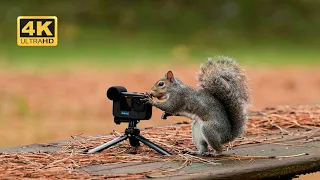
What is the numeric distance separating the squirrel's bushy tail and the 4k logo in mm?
1131

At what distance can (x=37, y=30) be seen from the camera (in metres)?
4.91

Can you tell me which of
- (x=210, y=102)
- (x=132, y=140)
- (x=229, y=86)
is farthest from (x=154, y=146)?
(x=229, y=86)

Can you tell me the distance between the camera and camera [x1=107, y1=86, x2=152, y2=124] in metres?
3.87

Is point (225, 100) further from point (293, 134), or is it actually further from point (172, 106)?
point (293, 134)

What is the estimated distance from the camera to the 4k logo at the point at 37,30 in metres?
4.78

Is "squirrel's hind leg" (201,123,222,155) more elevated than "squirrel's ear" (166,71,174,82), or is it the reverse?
"squirrel's ear" (166,71,174,82)

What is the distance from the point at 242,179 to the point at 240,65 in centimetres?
62

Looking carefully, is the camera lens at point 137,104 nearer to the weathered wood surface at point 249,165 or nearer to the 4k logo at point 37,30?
the weathered wood surface at point 249,165

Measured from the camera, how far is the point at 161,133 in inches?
177

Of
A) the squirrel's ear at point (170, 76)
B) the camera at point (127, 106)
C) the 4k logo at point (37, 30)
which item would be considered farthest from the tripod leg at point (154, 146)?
the 4k logo at point (37, 30)

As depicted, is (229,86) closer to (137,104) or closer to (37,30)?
(137,104)

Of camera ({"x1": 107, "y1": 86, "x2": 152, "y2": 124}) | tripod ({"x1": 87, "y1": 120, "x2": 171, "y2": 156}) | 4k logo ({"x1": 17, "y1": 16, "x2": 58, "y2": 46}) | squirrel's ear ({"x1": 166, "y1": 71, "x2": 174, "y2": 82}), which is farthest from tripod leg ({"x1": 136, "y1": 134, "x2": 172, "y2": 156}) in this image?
4k logo ({"x1": 17, "y1": 16, "x2": 58, "y2": 46})

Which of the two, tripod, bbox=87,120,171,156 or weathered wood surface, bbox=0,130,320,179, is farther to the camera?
tripod, bbox=87,120,171,156

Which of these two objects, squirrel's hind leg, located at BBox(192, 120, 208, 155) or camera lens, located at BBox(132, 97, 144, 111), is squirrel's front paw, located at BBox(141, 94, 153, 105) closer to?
camera lens, located at BBox(132, 97, 144, 111)
